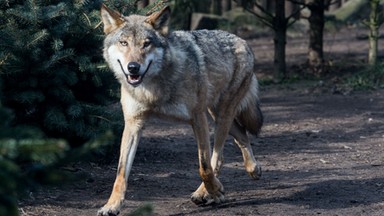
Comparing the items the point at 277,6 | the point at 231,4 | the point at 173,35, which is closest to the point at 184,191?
the point at 173,35

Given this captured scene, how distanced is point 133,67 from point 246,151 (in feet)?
6.78

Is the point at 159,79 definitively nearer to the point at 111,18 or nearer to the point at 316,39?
the point at 111,18

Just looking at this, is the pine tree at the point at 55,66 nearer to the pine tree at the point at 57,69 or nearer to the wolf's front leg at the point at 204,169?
the pine tree at the point at 57,69

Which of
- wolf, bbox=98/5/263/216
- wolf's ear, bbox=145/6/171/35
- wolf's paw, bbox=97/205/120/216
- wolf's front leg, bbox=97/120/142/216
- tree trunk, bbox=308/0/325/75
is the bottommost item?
tree trunk, bbox=308/0/325/75

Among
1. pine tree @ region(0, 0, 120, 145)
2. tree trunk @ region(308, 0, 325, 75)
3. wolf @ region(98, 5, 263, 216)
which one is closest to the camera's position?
wolf @ region(98, 5, 263, 216)

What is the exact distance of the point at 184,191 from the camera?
7152 mm

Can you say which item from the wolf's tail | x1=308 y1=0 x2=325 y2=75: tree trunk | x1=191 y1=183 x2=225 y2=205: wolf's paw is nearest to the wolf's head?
A: x1=191 y1=183 x2=225 y2=205: wolf's paw

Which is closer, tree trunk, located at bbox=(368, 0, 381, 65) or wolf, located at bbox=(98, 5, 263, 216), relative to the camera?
wolf, located at bbox=(98, 5, 263, 216)

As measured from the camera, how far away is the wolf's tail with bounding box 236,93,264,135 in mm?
7691

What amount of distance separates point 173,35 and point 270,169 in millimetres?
2393

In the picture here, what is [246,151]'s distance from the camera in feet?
24.9

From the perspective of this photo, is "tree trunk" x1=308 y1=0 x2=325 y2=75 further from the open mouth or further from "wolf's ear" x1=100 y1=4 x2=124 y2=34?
the open mouth

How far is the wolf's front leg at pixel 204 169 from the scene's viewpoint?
254 inches

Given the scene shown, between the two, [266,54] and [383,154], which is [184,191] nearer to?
[383,154]
